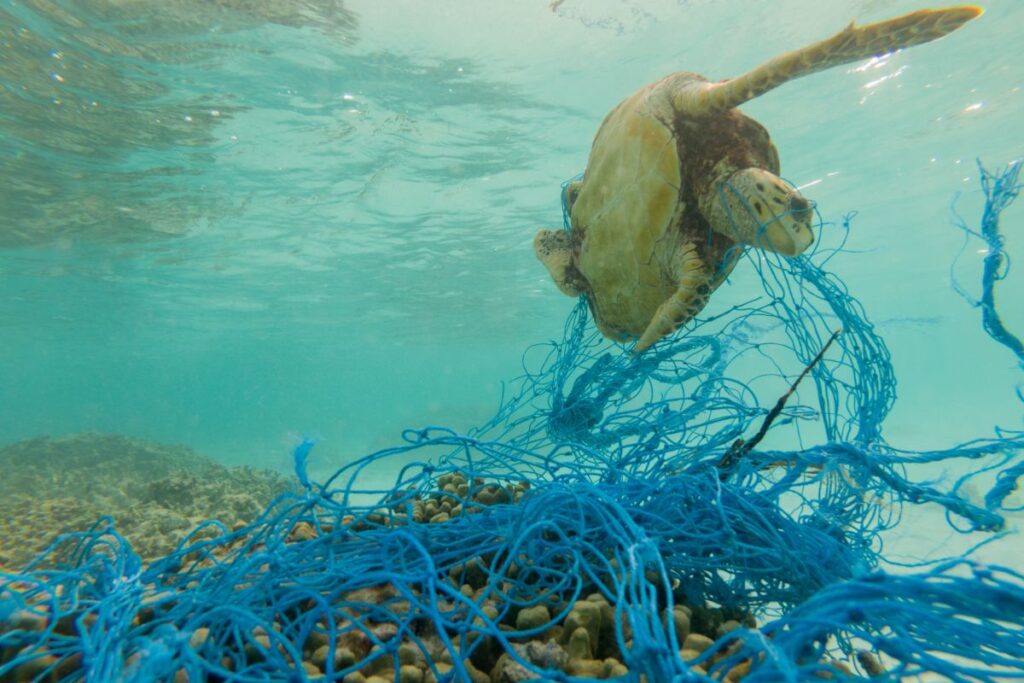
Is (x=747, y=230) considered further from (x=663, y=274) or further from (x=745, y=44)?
(x=745, y=44)

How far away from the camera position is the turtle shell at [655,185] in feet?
12.0

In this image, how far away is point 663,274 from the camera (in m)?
4.09

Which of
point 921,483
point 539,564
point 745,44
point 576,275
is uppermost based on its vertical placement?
point 745,44

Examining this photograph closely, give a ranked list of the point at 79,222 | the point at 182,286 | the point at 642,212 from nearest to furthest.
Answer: the point at 642,212 < the point at 79,222 < the point at 182,286

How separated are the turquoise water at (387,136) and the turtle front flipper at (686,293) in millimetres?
1759

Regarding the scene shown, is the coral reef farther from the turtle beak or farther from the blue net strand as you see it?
the blue net strand

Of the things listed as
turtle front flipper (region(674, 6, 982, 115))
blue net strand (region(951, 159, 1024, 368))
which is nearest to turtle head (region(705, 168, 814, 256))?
turtle front flipper (region(674, 6, 982, 115))

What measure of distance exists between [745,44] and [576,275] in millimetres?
9286

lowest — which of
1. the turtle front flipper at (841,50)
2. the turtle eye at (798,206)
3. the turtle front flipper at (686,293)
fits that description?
the turtle front flipper at (686,293)

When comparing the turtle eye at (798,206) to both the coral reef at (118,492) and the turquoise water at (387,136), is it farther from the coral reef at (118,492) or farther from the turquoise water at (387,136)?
the coral reef at (118,492)

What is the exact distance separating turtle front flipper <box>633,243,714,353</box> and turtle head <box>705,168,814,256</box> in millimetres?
329

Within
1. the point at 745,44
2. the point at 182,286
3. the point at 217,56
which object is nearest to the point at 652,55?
the point at 745,44

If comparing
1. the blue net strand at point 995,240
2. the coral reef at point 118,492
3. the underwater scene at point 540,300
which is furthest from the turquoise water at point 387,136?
the coral reef at point 118,492

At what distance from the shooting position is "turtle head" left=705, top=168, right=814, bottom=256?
10.1 feet
